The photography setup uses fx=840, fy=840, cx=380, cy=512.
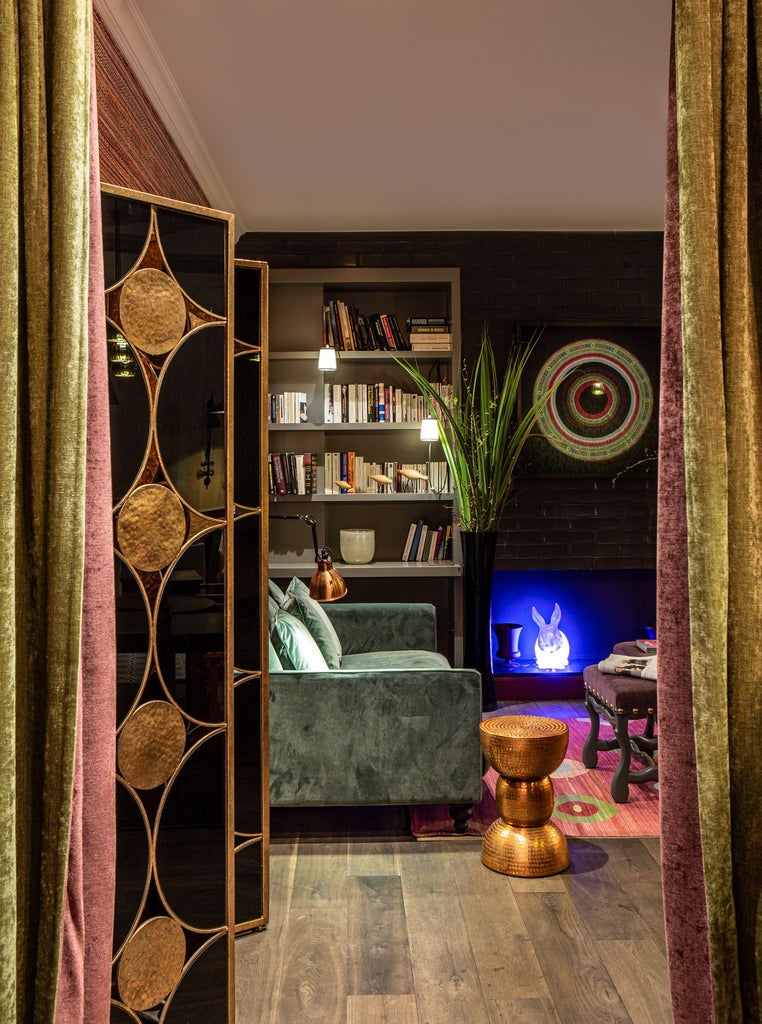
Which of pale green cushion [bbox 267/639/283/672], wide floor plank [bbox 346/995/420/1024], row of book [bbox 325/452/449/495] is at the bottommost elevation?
wide floor plank [bbox 346/995/420/1024]

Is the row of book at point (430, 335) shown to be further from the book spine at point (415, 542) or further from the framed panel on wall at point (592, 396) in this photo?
the book spine at point (415, 542)

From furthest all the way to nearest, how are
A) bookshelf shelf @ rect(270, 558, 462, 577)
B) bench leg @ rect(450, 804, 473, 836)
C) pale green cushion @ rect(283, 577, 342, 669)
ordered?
bookshelf shelf @ rect(270, 558, 462, 577) → pale green cushion @ rect(283, 577, 342, 669) → bench leg @ rect(450, 804, 473, 836)

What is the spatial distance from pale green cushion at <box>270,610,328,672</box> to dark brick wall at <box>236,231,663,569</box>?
2.34m

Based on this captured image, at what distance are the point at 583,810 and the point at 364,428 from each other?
105 inches

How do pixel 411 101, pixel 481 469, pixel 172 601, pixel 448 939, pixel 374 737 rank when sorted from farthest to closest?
pixel 481 469, pixel 411 101, pixel 374 737, pixel 448 939, pixel 172 601

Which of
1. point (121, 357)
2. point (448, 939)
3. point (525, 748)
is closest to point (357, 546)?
point (525, 748)

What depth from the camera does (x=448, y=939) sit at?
2.59 metres

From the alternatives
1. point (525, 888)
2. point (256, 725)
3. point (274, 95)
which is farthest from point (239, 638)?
point (274, 95)

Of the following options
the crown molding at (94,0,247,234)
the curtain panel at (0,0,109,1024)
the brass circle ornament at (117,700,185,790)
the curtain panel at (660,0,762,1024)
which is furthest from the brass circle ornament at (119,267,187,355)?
the crown molding at (94,0,247,234)

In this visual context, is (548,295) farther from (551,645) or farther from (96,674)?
(96,674)

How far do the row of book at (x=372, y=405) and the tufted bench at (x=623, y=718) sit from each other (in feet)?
6.76

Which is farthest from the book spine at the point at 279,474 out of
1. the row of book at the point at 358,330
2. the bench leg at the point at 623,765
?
the bench leg at the point at 623,765

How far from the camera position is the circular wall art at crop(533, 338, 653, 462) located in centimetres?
545

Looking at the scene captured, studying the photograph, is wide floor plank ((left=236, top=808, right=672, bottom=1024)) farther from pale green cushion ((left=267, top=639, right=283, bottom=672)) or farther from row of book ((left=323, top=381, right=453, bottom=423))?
row of book ((left=323, top=381, right=453, bottom=423))
